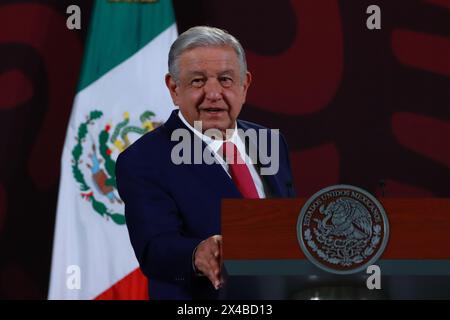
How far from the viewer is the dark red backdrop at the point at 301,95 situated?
21.2 ft

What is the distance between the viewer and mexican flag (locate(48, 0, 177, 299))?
21.0 ft

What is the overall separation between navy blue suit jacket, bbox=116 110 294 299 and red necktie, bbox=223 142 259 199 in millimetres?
70

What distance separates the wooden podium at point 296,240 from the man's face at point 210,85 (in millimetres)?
880

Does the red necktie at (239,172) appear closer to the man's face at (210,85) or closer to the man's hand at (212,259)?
the man's face at (210,85)

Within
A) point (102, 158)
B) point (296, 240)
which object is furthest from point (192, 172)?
point (102, 158)

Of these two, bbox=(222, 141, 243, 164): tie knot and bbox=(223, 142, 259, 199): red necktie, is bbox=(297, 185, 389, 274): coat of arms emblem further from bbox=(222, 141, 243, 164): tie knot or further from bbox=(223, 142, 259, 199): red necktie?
bbox=(222, 141, 243, 164): tie knot

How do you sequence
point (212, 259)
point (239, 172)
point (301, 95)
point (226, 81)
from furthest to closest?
point (301, 95), point (226, 81), point (239, 172), point (212, 259)

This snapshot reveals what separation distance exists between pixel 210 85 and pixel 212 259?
838mm

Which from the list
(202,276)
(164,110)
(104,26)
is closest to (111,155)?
(164,110)

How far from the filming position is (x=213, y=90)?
3.74m

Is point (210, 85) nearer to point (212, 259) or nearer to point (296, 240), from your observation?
point (212, 259)

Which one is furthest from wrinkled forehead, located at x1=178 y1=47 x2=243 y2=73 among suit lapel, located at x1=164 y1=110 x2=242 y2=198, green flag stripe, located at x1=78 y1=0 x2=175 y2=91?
green flag stripe, located at x1=78 y1=0 x2=175 y2=91

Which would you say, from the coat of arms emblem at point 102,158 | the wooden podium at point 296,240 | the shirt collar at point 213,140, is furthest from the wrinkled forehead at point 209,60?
the coat of arms emblem at point 102,158
